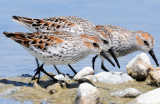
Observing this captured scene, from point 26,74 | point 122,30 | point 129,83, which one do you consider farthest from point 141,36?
point 26,74

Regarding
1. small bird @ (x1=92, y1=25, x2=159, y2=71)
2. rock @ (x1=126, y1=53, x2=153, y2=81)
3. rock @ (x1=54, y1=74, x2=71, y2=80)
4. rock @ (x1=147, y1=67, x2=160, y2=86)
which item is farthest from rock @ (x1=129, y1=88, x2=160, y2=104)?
small bird @ (x1=92, y1=25, x2=159, y2=71)

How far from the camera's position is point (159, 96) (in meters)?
9.22

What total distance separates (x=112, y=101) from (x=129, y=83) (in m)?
2.47

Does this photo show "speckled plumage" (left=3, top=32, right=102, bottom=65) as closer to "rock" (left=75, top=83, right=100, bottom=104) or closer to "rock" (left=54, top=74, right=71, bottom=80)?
"rock" (left=75, top=83, right=100, bottom=104)

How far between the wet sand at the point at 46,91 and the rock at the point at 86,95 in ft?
1.40

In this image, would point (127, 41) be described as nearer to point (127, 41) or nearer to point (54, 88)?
point (127, 41)

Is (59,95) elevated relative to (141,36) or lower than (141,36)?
lower

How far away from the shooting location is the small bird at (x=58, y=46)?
10.6 meters

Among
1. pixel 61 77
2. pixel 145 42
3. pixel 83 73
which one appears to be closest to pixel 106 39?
pixel 83 73

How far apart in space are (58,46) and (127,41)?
14.7ft

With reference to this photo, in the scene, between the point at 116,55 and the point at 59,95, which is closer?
the point at 59,95

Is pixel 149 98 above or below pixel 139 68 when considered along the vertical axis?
below

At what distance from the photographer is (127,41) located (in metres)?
14.4

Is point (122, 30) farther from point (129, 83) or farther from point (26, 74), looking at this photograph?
point (26, 74)
